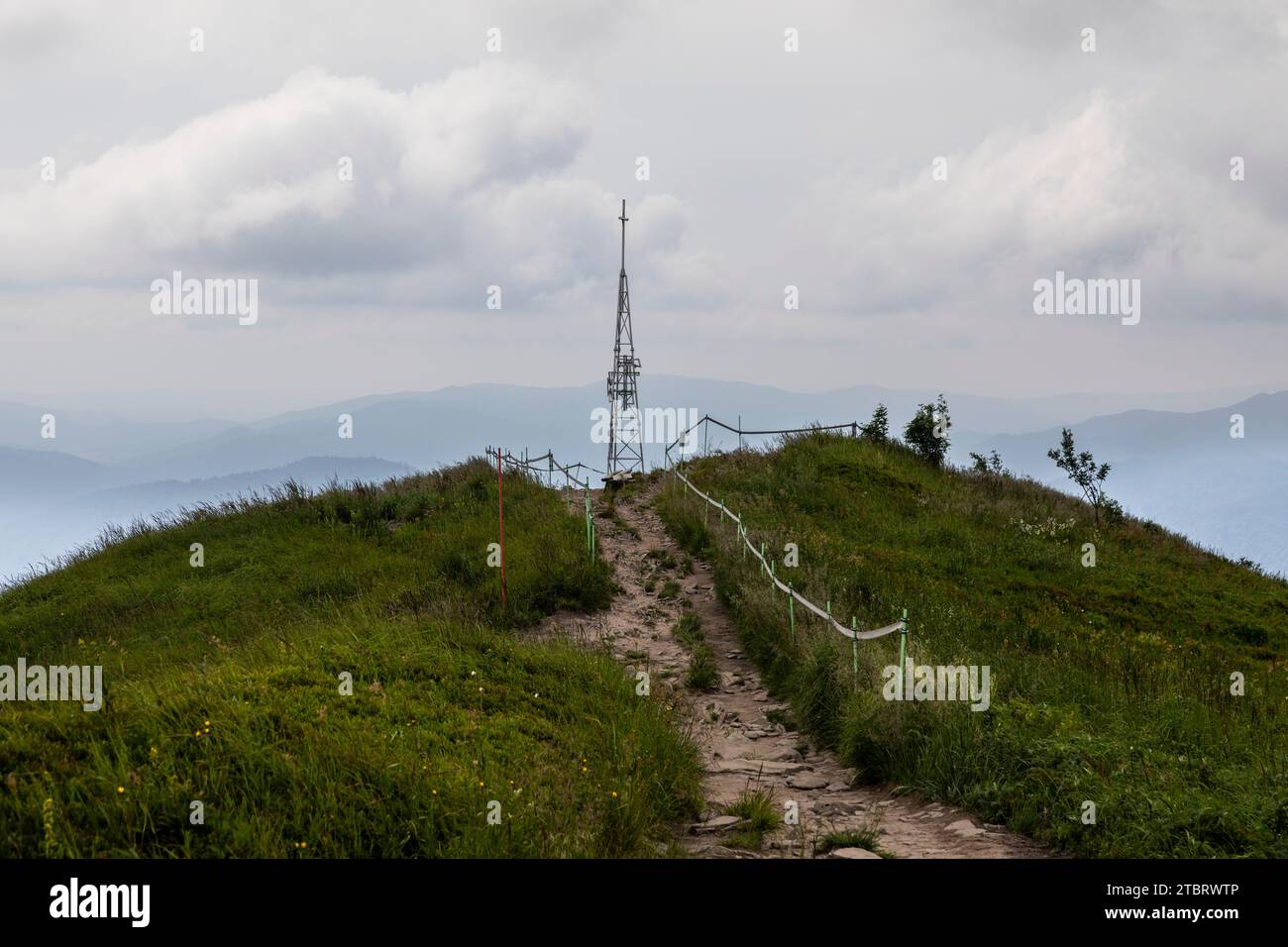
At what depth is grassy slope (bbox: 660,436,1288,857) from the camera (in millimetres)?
6848

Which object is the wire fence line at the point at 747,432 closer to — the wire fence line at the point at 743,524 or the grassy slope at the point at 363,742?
the wire fence line at the point at 743,524

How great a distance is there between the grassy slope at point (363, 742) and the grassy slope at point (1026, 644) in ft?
8.31

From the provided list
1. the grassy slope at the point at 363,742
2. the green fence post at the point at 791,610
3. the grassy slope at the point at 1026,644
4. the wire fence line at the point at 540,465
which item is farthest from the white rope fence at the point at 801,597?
the wire fence line at the point at 540,465

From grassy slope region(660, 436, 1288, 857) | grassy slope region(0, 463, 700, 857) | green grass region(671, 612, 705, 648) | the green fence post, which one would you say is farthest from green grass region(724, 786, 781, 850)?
green grass region(671, 612, 705, 648)

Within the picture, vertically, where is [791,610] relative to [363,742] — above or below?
above

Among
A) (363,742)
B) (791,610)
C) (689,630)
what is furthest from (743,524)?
(363,742)

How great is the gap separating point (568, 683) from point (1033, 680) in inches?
216

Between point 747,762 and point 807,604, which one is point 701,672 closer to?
point 807,604

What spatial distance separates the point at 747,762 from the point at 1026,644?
6594 mm

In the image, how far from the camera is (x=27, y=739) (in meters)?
5.95

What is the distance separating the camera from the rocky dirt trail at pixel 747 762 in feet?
22.4

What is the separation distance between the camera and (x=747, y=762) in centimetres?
941

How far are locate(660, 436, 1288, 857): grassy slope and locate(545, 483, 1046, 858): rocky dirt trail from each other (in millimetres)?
342
